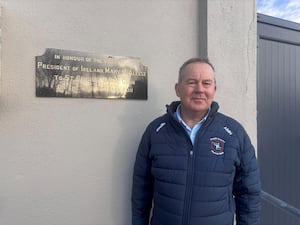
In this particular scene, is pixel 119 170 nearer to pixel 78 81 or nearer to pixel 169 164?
pixel 169 164

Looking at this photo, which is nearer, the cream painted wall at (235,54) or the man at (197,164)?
the man at (197,164)

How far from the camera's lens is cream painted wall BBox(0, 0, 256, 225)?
1823mm

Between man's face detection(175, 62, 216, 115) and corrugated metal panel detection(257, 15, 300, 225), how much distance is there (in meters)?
1.49

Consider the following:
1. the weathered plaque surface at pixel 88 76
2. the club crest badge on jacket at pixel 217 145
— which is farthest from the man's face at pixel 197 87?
the weathered plaque surface at pixel 88 76

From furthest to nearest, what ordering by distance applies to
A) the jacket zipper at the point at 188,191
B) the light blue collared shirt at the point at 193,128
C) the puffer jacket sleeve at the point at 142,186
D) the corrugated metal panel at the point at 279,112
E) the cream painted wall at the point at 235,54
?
the corrugated metal panel at the point at 279,112 → the cream painted wall at the point at 235,54 → the puffer jacket sleeve at the point at 142,186 → the light blue collared shirt at the point at 193,128 → the jacket zipper at the point at 188,191

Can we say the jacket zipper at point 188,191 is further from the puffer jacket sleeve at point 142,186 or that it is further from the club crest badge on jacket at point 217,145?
the puffer jacket sleeve at point 142,186

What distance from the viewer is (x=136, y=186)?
6.27 feet

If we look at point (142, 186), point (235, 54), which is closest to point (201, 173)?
point (142, 186)

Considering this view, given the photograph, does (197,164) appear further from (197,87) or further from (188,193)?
(197,87)

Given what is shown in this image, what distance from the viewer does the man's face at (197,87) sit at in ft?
5.70

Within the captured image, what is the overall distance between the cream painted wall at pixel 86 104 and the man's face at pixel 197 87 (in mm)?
446

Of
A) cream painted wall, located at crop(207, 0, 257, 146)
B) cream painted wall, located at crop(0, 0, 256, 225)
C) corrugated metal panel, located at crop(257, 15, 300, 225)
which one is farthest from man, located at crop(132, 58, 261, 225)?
corrugated metal panel, located at crop(257, 15, 300, 225)

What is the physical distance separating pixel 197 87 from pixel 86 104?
0.76 m

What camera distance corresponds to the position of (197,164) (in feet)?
5.44
